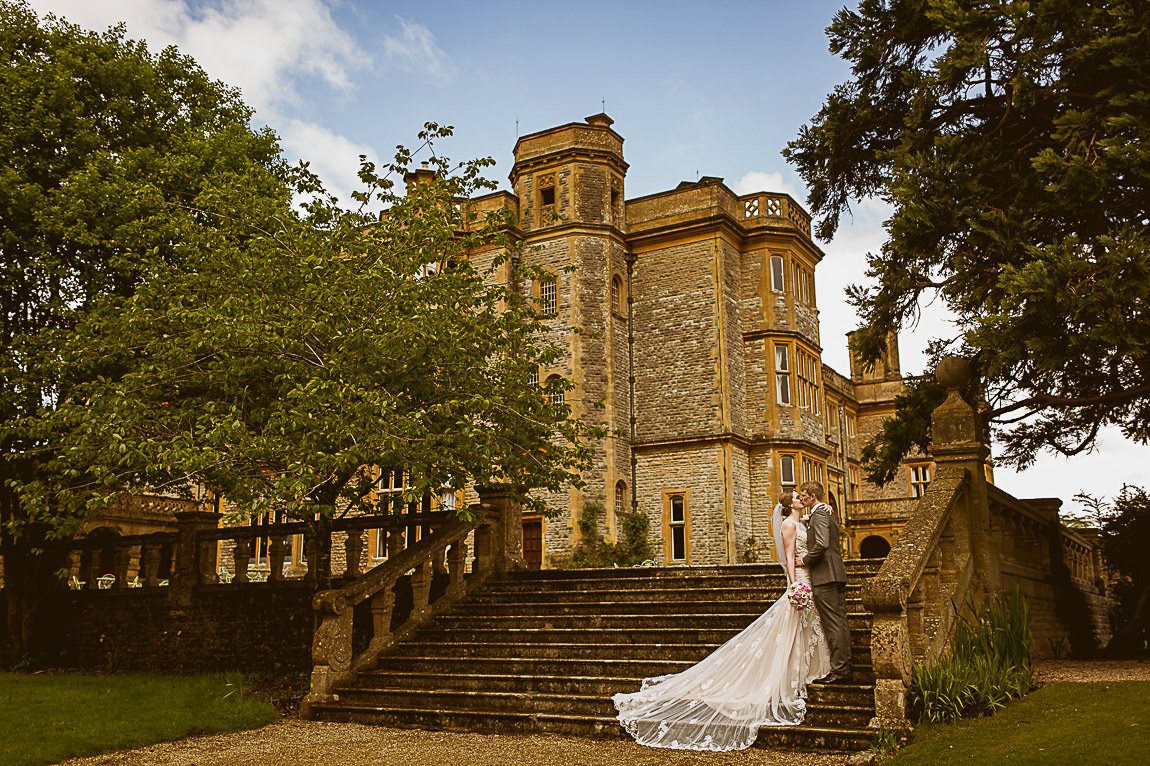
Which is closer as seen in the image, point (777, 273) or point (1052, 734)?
point (1052, 734)

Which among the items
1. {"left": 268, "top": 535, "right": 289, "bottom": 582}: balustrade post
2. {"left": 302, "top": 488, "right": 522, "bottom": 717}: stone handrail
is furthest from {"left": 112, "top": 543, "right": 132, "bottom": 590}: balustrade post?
{"left": 302, "top": 488, "right": 522, "bottom": 717}: stone handrail

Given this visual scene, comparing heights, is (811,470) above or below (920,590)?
above

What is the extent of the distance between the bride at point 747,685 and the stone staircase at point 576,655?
8.6 inches

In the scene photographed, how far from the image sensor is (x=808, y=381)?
102 ft

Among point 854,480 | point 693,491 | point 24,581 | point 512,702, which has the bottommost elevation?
point 512,702

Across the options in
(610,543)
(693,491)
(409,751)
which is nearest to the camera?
(409,751)

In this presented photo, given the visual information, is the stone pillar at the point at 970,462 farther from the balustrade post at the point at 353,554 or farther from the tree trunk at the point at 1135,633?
the balustrade post at the point at 353,554

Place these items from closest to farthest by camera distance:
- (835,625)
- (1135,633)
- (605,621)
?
(835,625) → (605,621) → (1135,633)

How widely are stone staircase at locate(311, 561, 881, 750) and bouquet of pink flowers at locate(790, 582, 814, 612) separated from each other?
0.71 m

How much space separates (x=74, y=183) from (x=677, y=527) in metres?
18.9

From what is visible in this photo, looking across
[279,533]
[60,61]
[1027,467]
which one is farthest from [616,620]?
[60,61]

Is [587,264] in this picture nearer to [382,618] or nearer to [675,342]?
[675,342]

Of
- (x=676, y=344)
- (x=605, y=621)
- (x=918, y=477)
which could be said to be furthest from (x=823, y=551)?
(x=918, y=477)

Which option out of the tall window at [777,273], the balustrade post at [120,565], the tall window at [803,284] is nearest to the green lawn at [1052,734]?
the balustrade post at [120,565]
